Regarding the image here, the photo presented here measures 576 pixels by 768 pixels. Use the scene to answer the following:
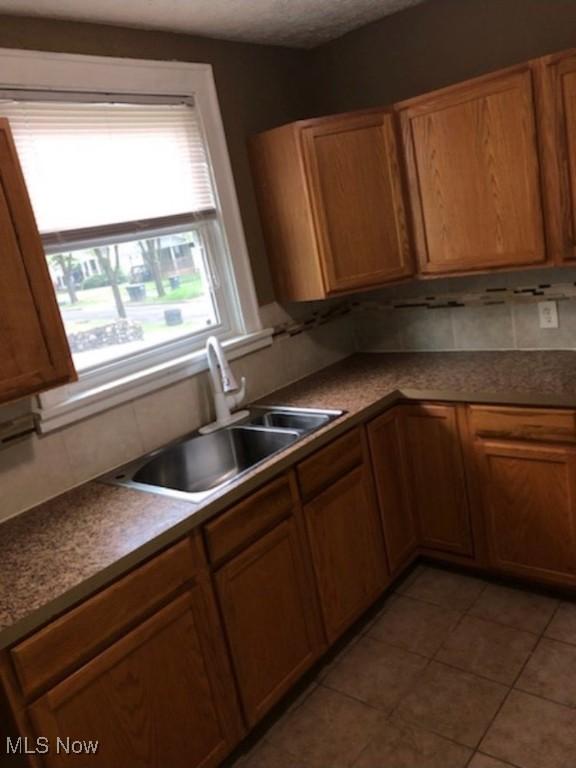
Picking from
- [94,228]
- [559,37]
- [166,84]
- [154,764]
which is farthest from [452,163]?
[154,764]

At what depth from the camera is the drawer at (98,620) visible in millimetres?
1375

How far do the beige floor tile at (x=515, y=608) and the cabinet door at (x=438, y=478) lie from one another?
7.4 inches

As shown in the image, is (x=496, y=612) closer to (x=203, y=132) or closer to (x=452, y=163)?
(x=452, y=163)

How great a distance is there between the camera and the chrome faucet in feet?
8.00

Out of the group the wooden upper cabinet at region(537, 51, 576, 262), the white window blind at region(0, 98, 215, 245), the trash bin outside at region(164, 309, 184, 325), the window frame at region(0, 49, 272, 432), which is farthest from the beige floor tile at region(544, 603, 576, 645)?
the white window blind at region(0, 98, 215, 245)

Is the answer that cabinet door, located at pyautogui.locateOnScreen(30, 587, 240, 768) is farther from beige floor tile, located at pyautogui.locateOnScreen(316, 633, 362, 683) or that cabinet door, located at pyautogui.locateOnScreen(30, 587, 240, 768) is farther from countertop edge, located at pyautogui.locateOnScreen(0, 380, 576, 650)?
beige floor tile, located at pyautogui.locateOnScreen(316, 633, 362, 683)

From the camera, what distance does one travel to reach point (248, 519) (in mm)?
1899

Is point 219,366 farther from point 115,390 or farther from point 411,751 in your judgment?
point 411,751

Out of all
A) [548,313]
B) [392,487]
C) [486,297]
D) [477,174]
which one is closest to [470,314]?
[486,297]

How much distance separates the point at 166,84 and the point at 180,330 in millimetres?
933

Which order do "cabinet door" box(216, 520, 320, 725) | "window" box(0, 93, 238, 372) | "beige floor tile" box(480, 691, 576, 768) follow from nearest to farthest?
1. "beige floor tile" box(480, 691, 576, 768)
2. "cabinet door" box(216, 520, 320, 725)
3. "window" box(0, 93, 238, 372)

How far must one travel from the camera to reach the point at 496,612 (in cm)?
239

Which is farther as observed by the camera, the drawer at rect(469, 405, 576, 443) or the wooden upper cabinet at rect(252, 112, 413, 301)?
the wooden upper cabinet at rect(252, 112, 413, 301)

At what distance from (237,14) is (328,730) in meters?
2.50
